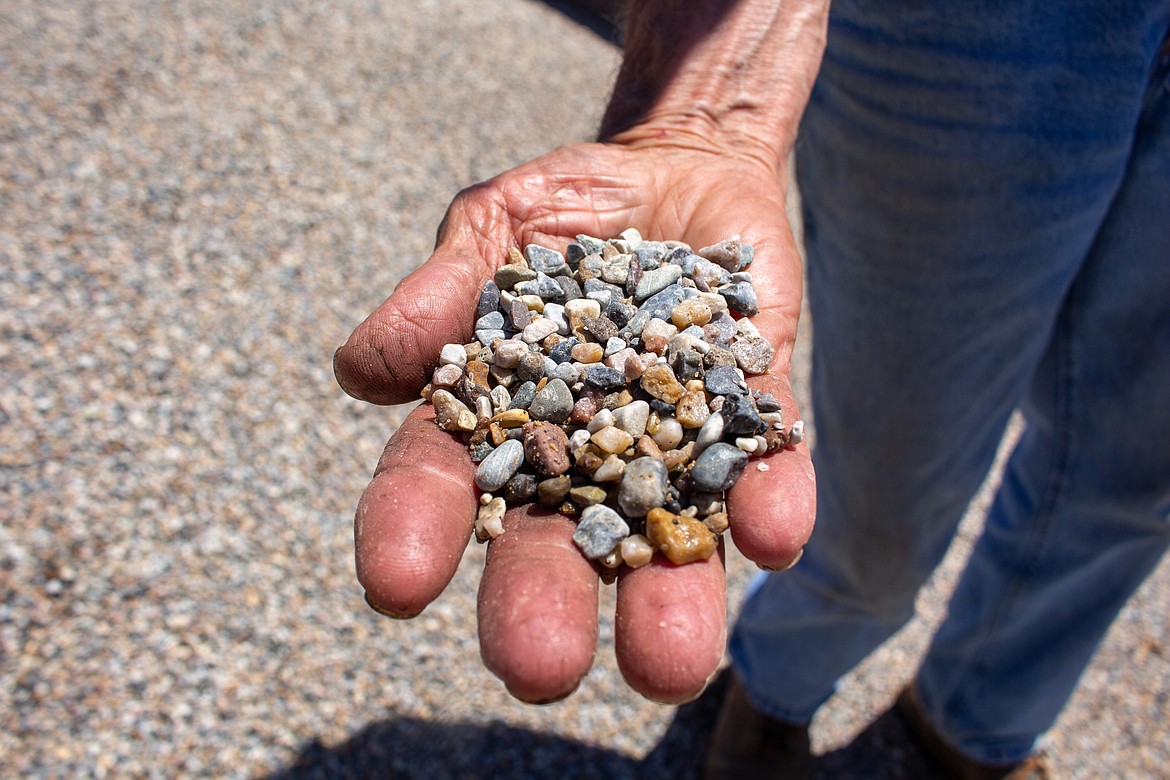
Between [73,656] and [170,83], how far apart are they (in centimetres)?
279

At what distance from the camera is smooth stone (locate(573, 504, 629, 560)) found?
113cm

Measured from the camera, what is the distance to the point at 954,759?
234 centimetres

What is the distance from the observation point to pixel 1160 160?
5.04 ft

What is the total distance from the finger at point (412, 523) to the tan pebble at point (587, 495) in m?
0.14

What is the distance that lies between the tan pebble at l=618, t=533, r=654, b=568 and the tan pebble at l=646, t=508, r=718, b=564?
0.02m

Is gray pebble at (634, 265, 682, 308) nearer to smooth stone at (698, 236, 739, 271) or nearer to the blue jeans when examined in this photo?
smooth stone at (698, 236, 739, 271)

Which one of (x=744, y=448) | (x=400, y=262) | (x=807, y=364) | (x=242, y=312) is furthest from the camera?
(x=807, y=364)

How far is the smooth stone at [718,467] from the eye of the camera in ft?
3.83

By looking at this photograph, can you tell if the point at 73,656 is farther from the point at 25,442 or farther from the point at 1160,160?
the point at 1160,160

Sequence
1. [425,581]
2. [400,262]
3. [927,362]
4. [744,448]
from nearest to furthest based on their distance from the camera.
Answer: [425,581]
[744,448]
[927,362]
[400,262]

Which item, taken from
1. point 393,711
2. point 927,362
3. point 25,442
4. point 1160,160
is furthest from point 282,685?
point 1160,160

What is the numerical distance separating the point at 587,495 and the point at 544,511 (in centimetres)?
7

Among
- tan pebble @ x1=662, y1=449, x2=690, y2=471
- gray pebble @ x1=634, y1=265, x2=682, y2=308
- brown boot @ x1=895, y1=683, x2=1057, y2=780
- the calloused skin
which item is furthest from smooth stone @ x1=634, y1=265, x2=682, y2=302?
brown boot @ x1=895, y1=683, x2=1057, y2=780

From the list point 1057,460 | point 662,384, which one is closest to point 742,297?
point 662,384
